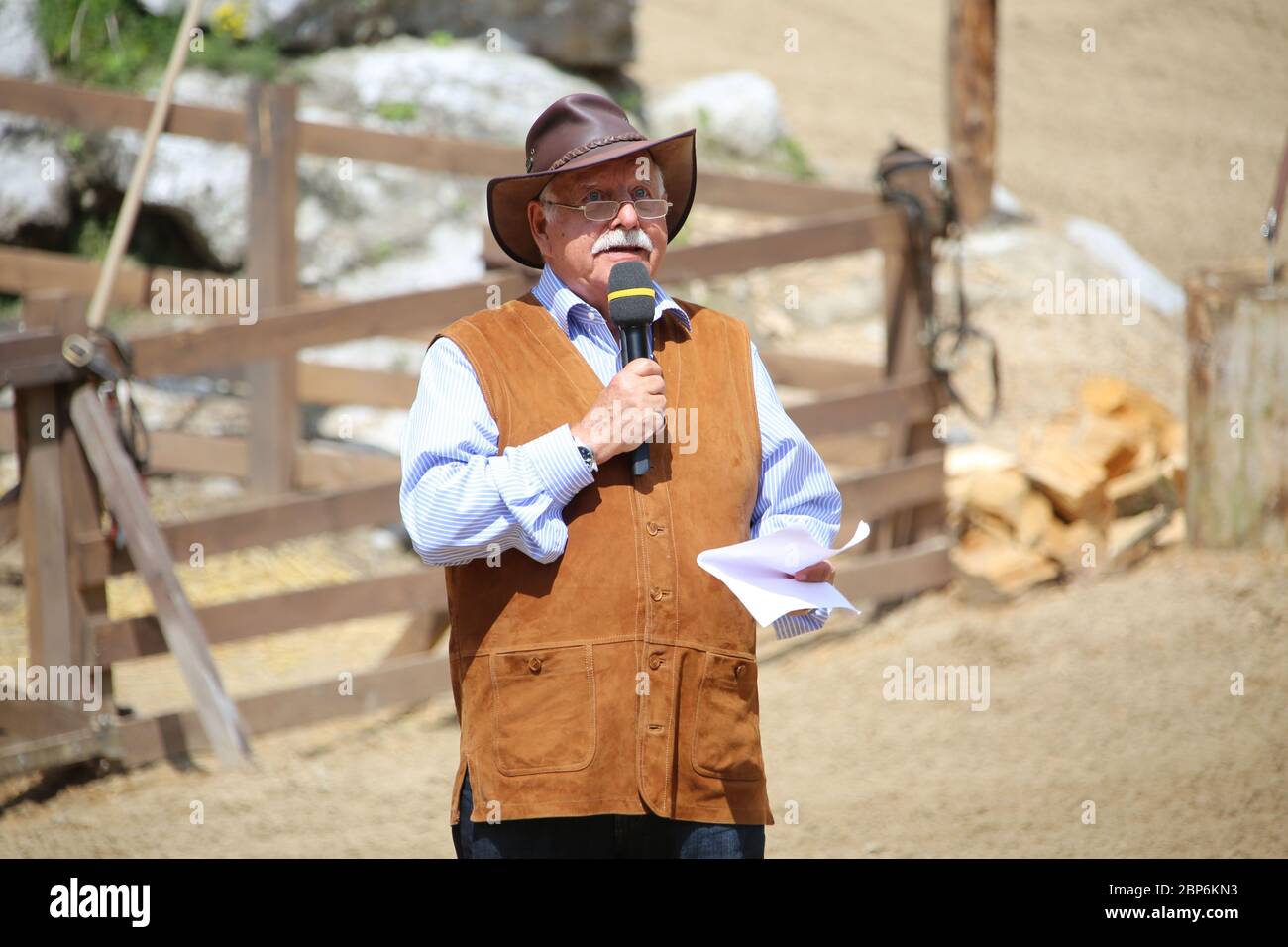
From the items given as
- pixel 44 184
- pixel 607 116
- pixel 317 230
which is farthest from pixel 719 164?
pixel 607 116

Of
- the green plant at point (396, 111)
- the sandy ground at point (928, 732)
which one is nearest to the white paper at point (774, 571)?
the sandy ground at point (928, 732)

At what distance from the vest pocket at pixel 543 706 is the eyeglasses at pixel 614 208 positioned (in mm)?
695

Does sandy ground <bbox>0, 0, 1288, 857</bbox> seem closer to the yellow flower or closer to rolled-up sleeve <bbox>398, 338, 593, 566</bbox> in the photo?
rolled-up sleeve <bbox>398, 338, 593, 566</bbox>

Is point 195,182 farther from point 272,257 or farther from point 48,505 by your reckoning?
point 48,505

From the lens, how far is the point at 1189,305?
5242 mm

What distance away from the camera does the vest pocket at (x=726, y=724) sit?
2.26 meters

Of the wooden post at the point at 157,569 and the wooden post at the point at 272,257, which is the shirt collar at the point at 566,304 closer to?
the wooden post at the point at 157,569

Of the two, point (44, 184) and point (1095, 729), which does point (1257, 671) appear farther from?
point (44, 184)

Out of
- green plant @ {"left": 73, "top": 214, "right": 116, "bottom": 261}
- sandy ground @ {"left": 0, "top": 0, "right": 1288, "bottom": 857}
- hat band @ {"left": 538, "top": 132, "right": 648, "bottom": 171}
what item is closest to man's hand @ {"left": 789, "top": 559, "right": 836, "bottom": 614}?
hat band @ {"left": 538, "top": 132, "right": 648, "bottom": 171}

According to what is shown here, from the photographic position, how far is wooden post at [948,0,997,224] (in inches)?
400

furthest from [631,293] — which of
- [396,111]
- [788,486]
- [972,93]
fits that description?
[972,93]

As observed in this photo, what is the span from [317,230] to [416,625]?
4437 mm

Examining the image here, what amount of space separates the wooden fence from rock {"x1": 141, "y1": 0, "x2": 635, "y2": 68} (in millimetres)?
3939

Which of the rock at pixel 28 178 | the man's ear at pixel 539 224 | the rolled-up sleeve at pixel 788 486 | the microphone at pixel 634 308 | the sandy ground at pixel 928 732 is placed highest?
the rock at pixel 28 178
